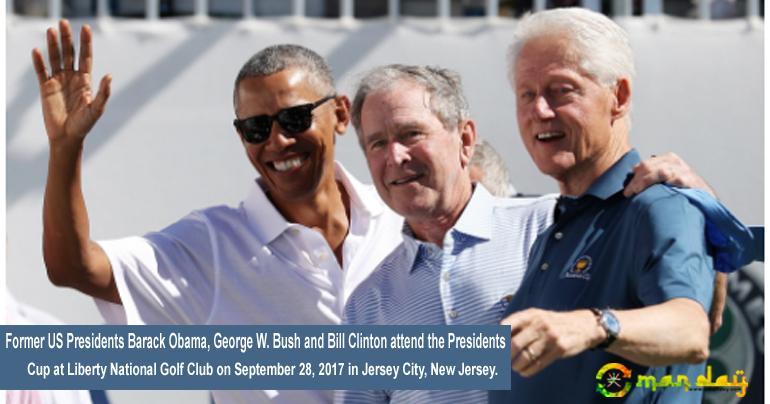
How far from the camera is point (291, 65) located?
2.34 m

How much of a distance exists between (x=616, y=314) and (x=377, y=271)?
0.77 meters

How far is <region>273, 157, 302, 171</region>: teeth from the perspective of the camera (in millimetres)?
2295

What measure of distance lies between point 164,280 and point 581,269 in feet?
3.04

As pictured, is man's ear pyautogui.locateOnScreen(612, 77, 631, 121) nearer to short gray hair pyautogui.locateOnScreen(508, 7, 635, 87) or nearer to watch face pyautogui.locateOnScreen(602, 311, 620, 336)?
short gray hair pyautogui.locateOnScreen(508, 7, 635, 87)

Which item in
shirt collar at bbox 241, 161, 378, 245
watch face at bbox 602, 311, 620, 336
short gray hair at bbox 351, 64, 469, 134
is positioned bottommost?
shirt collar at bbox 241, 161, 378, 245

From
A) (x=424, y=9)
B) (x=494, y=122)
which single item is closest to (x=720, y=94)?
(x=494, y=122)

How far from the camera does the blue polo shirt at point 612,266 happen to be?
158cm

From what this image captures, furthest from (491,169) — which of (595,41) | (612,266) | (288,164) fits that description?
(612,266)

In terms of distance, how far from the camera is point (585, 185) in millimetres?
1863

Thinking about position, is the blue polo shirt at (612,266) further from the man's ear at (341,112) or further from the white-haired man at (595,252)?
the man's ear at (341,112)

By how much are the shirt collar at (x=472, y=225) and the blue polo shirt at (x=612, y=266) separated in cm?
18

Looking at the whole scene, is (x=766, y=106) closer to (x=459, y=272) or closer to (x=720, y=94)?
(x=720, y=94)

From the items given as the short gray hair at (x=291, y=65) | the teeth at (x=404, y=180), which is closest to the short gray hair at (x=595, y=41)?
the teeth at (x=404, y=180)

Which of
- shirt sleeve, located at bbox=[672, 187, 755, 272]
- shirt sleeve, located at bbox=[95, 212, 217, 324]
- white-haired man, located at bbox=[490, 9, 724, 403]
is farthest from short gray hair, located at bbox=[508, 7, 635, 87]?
shirt sleeve, located at bbox=[95, 212, 217, 324]
